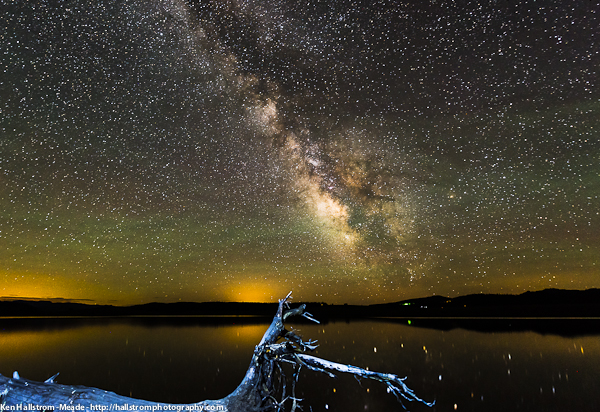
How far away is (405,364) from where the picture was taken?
2978cm

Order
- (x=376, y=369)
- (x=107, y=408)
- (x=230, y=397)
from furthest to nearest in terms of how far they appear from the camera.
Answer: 1. (x=376, y=369)
2. (x=230, y=397)
3. (x=107, y=408)

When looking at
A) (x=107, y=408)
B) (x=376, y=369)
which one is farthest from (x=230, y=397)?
(x=376, y=369)

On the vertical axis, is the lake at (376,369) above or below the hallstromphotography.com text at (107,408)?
below

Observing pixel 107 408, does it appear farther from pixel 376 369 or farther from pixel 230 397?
pixel 376 369

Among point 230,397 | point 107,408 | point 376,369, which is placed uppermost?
point 230,397

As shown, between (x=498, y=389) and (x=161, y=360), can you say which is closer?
(x=498, y=389)

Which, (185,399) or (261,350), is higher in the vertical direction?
(261,350)

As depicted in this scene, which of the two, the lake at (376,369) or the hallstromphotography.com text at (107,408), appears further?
the lake at (376,369)

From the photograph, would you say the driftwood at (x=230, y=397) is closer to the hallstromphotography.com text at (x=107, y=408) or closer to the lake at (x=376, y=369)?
the hallstromphotography.com text at (x=107, y=408)

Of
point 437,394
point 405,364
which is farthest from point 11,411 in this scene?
point 405,364

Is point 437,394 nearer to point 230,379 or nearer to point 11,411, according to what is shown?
point 230,379

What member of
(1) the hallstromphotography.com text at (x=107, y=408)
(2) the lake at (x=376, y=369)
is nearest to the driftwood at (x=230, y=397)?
(1) the hallstromphotography.com text at (x=107, y=408)

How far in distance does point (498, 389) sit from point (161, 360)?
2592 cm

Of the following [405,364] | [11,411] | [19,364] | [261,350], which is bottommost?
[19,364]
